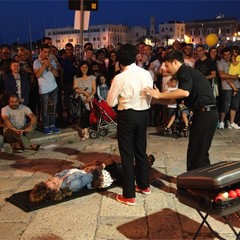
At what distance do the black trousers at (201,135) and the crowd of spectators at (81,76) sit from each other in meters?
3.33

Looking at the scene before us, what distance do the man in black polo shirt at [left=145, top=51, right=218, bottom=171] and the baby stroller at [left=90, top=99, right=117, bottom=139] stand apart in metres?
3.82

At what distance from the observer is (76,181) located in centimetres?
477

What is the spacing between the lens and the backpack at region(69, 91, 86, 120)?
815 centimetres

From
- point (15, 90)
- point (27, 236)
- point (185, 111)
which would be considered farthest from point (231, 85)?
point (27, 236)

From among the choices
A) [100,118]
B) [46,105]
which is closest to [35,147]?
[46,105]

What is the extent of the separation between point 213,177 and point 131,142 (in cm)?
167

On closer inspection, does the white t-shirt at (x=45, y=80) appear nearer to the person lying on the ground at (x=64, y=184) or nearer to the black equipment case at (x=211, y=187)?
the person lying on the ground at (x=64, y=184)

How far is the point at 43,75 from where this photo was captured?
7.84 m

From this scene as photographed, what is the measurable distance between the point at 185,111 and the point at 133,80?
14.0 feet

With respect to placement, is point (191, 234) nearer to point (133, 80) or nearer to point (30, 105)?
point (133, 80)

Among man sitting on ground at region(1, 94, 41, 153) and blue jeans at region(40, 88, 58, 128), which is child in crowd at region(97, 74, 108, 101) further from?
man sitting on ground at region(1, 94, 41, 153)

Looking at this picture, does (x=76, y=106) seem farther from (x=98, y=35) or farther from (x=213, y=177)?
(x=98, y=35)

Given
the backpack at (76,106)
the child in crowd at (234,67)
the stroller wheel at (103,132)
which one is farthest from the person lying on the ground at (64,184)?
the child in crowd at (234,67)

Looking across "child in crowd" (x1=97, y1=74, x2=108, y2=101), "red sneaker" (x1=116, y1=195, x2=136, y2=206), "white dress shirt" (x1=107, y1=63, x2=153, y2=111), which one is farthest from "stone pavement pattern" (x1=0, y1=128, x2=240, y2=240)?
"child in crowd" (x1=97, y1=74, x2=108, y2=101)
